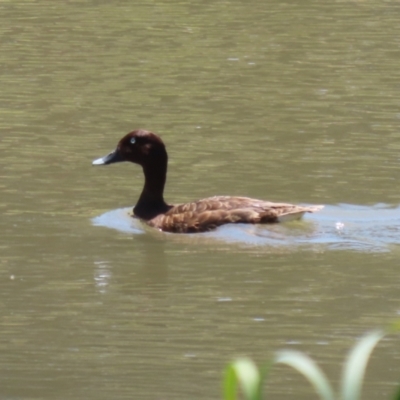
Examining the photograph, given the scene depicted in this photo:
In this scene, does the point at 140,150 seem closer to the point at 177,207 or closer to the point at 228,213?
the point at 177,207

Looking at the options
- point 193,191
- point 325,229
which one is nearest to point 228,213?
point 325,229

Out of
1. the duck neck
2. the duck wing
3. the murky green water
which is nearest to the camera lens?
the murky green water

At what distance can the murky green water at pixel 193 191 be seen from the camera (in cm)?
733

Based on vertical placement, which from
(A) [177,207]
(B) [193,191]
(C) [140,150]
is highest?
(C) [140,150]

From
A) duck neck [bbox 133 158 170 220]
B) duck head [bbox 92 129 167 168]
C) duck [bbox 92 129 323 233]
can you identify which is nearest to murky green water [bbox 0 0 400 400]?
duck [bbox 92 129 323 233]

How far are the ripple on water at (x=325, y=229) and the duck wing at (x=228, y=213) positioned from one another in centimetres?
6

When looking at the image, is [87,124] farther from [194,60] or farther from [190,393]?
[190,393]

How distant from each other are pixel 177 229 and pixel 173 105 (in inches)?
198

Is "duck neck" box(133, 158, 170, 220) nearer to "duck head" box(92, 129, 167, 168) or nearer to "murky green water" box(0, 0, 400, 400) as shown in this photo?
"duck head" box(92, 129, 167, 168)

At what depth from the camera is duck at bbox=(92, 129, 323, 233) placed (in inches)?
415

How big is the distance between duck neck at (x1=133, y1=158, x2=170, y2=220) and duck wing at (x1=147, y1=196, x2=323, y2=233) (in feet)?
1.30

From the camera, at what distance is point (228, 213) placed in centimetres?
1061

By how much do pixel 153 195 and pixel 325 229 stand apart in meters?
1.72

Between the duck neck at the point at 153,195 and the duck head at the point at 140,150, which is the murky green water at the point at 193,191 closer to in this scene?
the duck neck at the point at 153,195
